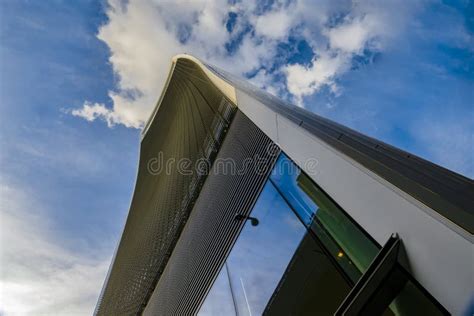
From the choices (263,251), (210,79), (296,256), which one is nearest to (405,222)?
(296,256)

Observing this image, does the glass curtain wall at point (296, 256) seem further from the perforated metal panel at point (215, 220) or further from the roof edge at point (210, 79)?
the roof edge at point (210, 79)

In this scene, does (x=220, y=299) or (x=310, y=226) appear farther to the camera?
(x=220, y=299)

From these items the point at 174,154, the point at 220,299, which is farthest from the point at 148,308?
the point at 174,154

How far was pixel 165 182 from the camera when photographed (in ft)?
72.7

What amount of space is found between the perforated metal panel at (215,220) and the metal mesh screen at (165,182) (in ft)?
3.98

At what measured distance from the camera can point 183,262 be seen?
1201cm

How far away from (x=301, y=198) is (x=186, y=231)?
884cm

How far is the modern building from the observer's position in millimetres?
2735

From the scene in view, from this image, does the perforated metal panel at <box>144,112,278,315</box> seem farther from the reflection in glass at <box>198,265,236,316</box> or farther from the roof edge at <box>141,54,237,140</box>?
the roof edge at <box>141,54,237,140</box>

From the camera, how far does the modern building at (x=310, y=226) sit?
2735 mm

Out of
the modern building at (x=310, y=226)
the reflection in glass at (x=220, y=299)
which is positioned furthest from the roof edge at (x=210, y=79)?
the reflection in glass at (x=220, y=299)

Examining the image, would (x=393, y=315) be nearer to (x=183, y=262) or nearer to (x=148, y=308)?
(x=183, y=262)

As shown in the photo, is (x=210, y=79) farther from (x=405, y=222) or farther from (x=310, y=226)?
(x=405, y=222)

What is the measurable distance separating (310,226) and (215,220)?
18.7ft
